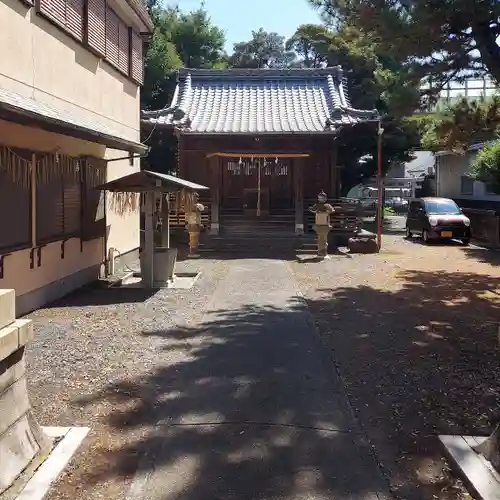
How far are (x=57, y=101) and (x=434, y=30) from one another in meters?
5.85

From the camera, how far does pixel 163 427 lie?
446cm

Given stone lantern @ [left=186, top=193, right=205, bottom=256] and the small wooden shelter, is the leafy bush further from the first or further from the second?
the small wooden shelter

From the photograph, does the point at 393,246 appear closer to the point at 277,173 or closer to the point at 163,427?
the point at 277,173

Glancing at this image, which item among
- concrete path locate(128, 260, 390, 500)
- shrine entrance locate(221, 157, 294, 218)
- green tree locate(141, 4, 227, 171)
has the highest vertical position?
green tree locate(141, 4, 227, 171)

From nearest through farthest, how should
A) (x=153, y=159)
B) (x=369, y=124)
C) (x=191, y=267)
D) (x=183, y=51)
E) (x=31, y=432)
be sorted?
(x=31, y=432)
(x=191, y=267)
(x=369, y=124)
(x=153, y=159)
(x=183, y=51)

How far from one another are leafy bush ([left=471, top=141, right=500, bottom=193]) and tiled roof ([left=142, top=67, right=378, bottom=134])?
11.4 ft

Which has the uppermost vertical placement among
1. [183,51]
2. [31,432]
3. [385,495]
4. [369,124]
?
[183,51]

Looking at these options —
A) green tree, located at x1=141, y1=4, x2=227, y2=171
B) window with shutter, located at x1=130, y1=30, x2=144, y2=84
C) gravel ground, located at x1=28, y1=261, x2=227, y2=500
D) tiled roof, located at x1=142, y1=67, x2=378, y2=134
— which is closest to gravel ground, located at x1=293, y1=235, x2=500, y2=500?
gravel ground, located at x1=28, y1=261, x2=227, y2=500

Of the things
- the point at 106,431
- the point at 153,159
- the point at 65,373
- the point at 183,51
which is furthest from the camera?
the point at 183,51

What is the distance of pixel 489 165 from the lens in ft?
55.5

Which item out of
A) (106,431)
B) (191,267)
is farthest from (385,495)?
(191,267)

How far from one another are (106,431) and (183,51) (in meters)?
28.8

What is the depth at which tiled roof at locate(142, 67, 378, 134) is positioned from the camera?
725 inches

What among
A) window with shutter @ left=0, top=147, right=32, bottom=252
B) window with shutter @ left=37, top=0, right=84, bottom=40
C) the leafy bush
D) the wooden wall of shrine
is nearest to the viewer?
window with shutter @ left=0, top=147, right=32, bottom=252
